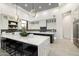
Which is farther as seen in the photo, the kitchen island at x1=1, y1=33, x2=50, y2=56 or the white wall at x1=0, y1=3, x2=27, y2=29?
the white wall at x1=0, y1=3, x2=27, y2=29

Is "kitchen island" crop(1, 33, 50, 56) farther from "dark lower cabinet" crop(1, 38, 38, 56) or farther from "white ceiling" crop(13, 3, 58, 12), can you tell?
"white ceiling" crop(13, 3, 58, 12)

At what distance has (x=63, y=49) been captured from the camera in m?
1.78

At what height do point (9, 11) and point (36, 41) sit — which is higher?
point (9, 11)

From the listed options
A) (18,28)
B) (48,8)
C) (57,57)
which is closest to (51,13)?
(48,8)

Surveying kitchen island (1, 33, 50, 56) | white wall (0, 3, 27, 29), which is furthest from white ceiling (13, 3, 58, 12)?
kitchen island (1, 33, 50, 56)

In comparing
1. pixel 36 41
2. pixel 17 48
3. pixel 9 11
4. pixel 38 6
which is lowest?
pixel 17 48

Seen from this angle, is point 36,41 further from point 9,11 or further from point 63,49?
point 9,11

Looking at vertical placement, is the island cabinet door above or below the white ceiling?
below

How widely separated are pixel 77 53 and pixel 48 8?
1143 millimetres

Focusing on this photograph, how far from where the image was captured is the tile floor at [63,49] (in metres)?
1.76

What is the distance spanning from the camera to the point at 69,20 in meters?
1.81

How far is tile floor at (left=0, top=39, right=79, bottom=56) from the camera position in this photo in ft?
5.77

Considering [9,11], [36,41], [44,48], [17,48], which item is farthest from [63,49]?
[9,11]

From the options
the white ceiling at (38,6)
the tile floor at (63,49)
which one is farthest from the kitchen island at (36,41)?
the white ceiling at (38,6)
